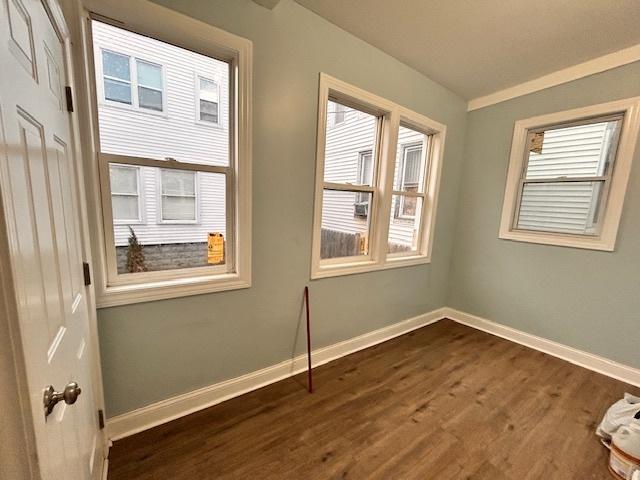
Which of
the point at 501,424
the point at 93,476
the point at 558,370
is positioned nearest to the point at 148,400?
Answer: the point at 93,476

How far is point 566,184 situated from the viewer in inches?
104

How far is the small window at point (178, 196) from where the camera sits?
5.32 feet

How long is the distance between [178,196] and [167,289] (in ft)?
1.90

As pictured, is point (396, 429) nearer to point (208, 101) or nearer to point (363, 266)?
point (363, 266)

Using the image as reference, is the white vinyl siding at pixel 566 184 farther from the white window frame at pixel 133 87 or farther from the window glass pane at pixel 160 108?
the white window frame at pixel 133 87

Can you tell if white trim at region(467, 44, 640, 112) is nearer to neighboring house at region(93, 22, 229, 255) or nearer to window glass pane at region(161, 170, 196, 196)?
neighboring house at region(93, 22, 229, 255)

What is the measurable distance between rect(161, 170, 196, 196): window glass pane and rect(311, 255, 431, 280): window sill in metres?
1.09

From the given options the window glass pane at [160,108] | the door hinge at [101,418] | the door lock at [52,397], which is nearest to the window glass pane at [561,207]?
the window glass pane at [160,108]

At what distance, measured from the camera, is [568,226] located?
2.64 meters

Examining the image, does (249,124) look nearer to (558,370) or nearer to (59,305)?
(59,305)

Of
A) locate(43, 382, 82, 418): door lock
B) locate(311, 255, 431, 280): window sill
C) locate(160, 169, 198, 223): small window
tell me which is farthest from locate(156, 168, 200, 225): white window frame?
locate(43, 382, 82, 418): door lock

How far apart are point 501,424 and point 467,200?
2395 mm

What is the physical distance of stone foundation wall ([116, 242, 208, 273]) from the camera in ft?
5.06

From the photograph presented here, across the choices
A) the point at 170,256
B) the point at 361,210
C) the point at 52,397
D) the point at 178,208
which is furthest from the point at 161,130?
the point at 361,210
